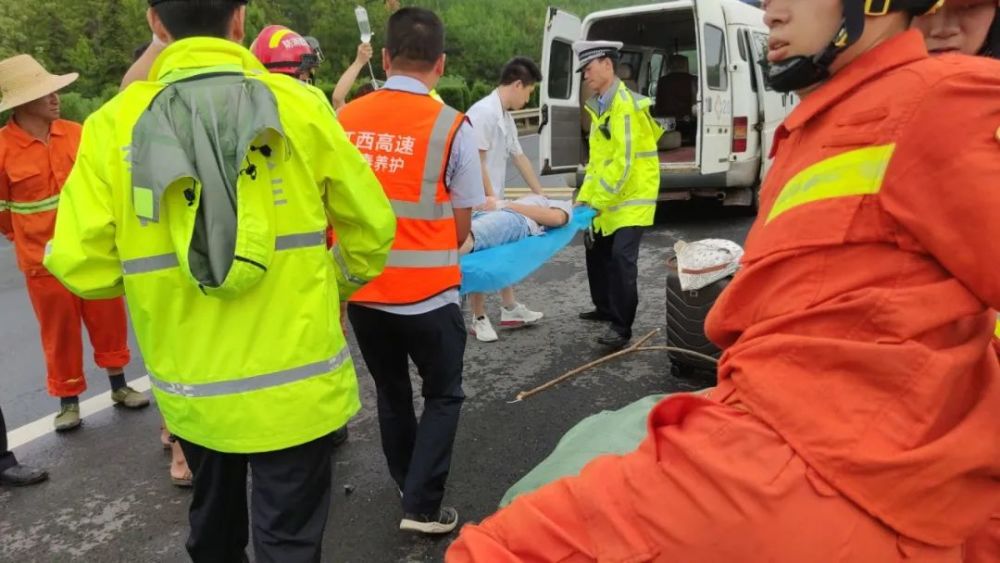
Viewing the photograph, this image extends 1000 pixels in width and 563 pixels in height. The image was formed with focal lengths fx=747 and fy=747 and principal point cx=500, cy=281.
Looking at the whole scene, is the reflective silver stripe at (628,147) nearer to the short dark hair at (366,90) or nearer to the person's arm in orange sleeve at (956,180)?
the short dark hair at (366,90)

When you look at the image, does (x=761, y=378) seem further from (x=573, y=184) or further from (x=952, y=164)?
(x=573, y=184)

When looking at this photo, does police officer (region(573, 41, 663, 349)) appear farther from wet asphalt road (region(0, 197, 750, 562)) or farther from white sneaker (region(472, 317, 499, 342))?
white sneaker (region(472, 317, 499, 342))

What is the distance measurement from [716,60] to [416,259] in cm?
639

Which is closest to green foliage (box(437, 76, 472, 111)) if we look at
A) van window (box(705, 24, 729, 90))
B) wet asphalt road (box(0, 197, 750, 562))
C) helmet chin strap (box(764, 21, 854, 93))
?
van window (box(705, 24, 729, 90))

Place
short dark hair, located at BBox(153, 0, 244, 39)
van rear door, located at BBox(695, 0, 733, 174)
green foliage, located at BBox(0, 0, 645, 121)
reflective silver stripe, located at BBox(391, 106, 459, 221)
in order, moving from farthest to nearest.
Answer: green foliage, located at BBox(0, 0, 645, 121), van rear door, located at BBox(695, 0, 733, 174), reflective silver stripe, located at BBox(391, 106, 459, 221), short dark hair, located at BBox(153, 0, 244, 39)

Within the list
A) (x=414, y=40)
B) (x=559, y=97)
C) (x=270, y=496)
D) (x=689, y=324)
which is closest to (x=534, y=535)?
(x=270, y=496)

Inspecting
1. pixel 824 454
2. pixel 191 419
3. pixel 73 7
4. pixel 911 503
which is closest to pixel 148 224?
pixel 191 419

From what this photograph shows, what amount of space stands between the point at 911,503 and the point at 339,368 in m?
1.48

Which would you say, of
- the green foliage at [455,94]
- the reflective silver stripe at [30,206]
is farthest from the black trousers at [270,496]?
the green foliage at [455,94]

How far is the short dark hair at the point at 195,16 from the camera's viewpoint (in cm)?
194

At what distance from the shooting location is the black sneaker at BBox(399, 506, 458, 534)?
3.07 metres

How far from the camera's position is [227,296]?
1.86 metres

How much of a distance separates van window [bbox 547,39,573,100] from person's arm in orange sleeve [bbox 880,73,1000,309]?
319 inches

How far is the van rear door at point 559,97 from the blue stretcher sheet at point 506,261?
386 cm
